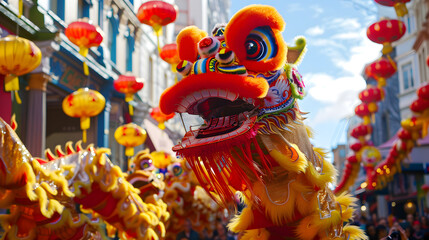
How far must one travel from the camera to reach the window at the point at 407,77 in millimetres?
24881

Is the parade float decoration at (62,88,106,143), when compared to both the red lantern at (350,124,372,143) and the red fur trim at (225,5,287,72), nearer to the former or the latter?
the red fur trim at (225,5,287,72)

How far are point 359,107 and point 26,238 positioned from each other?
9.60 metres

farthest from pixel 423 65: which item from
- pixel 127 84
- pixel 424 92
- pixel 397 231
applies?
pixel 397 231

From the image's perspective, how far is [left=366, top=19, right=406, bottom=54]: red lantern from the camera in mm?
8602

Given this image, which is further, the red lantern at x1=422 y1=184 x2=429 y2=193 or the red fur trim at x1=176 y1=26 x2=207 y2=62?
the red lantern at x1=422 y1=184 x2=429 y2=193

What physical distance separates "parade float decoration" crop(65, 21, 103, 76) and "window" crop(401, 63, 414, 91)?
2012 centimetres

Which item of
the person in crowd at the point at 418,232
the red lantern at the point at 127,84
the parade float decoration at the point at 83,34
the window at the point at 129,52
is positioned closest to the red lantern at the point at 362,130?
the person in crowd at the point at 418,232

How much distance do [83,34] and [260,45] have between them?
5808 millimetres

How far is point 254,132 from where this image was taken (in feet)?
9.57

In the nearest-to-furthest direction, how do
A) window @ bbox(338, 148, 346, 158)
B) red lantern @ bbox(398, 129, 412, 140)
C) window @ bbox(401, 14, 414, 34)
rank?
red lantern @ bbox(398, 129, 412, 140) < window @ bbox(401, 14, 414, 34) < window @ bbox(338, 148, 346, 158)

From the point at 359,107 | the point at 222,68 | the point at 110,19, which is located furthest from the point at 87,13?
the point at 222,68

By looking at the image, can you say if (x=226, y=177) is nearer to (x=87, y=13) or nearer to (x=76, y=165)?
(x=76, y=165)

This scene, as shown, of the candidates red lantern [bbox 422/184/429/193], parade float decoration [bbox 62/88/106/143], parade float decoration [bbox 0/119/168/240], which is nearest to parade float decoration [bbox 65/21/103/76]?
parade float decoration [bbox 62/88/106/143]

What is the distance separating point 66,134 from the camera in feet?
43.9
